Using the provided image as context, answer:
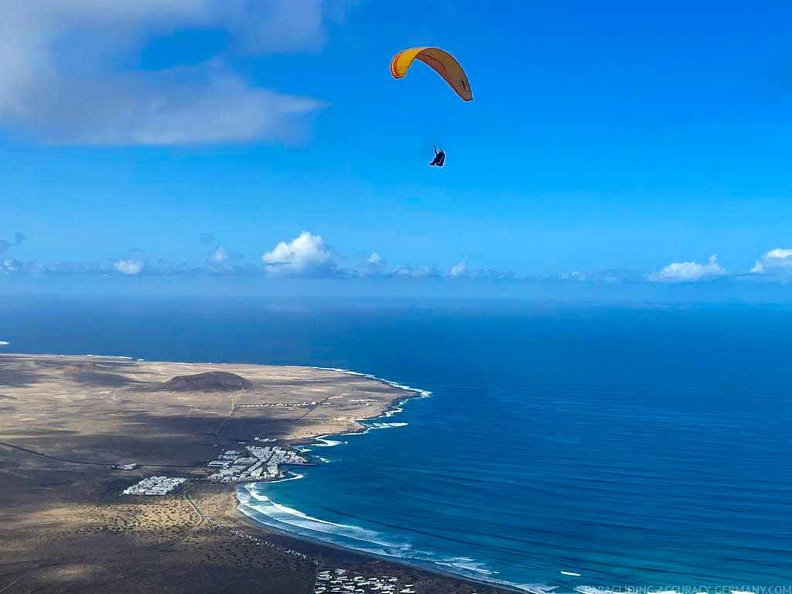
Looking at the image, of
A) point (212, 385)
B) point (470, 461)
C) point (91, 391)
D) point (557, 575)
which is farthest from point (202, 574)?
point (91, 391)

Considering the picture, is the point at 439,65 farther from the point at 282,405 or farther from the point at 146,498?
the point at 282,405

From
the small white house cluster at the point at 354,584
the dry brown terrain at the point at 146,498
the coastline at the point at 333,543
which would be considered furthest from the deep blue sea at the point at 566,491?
the dry brown terrain at the point at 146,498

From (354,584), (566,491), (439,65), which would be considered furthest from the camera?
(566,491)

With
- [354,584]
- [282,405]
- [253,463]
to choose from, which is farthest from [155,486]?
[282,405]

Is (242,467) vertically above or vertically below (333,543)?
above

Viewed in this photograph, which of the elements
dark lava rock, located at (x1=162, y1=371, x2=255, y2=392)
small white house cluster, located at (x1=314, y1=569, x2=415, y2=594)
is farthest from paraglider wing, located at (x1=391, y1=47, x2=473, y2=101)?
dark lava rock, located at (x1=162, y1=371, x2=255, y2=392)

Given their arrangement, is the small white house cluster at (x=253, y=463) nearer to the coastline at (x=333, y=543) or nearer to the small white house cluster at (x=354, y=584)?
the coastline at (x=333, y=543)
